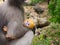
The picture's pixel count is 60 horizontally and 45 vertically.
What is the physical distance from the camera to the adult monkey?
17.7 ft

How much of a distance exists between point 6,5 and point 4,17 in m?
0.25

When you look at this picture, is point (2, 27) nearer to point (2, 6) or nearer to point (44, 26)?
point (2, 6)

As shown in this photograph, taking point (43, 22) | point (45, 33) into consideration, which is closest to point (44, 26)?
point (43, 22)

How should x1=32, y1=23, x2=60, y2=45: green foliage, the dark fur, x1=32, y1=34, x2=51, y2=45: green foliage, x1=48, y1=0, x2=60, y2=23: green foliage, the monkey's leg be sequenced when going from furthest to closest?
x1=32, y1=23, x2=60, y2=45: green foliage
x1=32, y1=34, x2=51, y2=45: green foliage
x1=48, y1=0, x2=60, y2=23: green foliage
the monkey's leg
the dark fur

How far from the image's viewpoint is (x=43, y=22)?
8.41 metres

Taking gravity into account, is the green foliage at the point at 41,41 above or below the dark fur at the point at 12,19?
below

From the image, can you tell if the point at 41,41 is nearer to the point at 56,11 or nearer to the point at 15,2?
the point at 56,11

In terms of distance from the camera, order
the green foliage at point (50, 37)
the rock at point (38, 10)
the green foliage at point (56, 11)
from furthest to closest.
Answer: the rock at point (38, 10) < the green foliage at point (50, 37) < the green foliage at point (56, 11)

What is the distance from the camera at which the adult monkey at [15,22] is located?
5.41m

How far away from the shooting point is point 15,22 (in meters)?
5.43

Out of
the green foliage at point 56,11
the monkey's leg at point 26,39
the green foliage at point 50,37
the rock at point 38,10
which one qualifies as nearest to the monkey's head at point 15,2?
the monkey's leg at point 26,39

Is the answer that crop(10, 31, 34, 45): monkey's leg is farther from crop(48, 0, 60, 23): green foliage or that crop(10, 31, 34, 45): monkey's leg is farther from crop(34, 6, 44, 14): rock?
crop(34, 6, 44, 14): rock

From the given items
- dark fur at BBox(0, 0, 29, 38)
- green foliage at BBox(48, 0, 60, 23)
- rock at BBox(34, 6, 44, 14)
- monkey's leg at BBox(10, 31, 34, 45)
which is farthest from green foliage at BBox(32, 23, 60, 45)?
rock at BBox(34, 6, 44, 14)

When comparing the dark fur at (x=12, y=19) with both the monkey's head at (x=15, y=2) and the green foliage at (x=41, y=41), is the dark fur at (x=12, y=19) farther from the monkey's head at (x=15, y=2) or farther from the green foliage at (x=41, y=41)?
the green foliage at (x=41, y=41)
